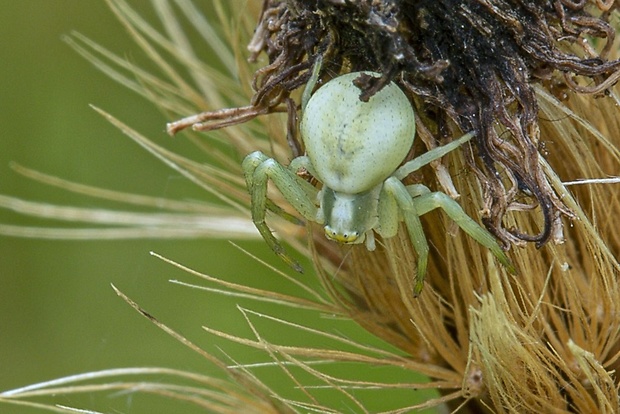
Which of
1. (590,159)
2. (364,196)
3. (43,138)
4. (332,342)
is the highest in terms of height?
(364,196)

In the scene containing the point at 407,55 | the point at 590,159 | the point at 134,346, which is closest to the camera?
the point at 407,55

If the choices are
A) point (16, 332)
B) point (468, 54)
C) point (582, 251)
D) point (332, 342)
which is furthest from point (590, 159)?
point (16, 332)

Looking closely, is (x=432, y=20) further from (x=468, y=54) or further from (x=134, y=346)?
(x=134, y=346)

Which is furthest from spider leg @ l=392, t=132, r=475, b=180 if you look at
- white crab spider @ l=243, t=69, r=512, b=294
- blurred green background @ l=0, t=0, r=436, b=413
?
blurred green background @ l=0, t=0, r=436, b=413

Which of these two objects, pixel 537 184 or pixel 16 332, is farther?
pixel 16 332

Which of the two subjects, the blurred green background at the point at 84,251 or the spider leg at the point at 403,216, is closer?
the spider leg at the point at 403,216

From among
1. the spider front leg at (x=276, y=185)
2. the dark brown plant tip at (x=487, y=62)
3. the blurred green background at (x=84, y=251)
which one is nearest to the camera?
the dark brown plant tip at (x=487, y=62)

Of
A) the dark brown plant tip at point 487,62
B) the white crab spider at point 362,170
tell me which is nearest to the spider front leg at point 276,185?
the white crab spider at point 362,170

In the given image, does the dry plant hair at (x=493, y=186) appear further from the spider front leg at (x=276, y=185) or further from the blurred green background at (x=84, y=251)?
the blurred green background at (x=84, y=251)
